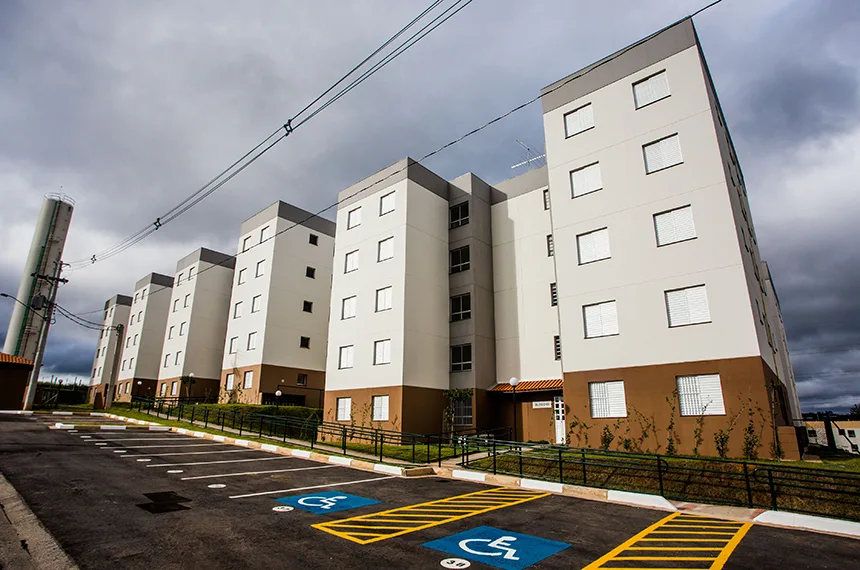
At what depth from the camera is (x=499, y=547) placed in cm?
735

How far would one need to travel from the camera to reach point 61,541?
21.5ft

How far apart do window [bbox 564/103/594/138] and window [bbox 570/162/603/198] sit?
2025 millimetres

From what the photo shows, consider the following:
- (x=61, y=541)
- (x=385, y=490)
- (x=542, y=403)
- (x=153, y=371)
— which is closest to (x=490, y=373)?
(x=542, y=403)

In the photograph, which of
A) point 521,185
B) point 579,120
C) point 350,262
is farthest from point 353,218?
point 579,120

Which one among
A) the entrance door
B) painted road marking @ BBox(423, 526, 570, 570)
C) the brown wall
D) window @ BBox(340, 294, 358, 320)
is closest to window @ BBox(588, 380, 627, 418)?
the brown wall

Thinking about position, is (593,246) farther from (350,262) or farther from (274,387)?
(274,387)

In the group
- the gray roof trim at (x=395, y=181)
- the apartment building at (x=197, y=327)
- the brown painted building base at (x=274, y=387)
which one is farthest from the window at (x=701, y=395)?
the apartment building at (x=197, y=327)

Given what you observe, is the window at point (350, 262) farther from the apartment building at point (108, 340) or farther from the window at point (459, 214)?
the apartment building at point (108, 340)

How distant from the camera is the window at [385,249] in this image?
93.8ft

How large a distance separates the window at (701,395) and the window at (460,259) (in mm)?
14543

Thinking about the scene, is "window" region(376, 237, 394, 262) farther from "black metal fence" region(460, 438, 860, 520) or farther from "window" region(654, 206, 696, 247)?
"window" region(654, 206, 696, 247)

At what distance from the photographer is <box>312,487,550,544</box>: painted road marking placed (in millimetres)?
7793

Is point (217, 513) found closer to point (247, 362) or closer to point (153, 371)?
point (247, 362)

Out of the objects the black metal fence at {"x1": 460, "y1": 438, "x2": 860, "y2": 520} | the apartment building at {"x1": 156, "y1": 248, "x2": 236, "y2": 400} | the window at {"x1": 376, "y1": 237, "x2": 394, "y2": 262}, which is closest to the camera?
the black metal fence at {"x1": 460, "y1": 438, "x2": 860, "y2": 520}
